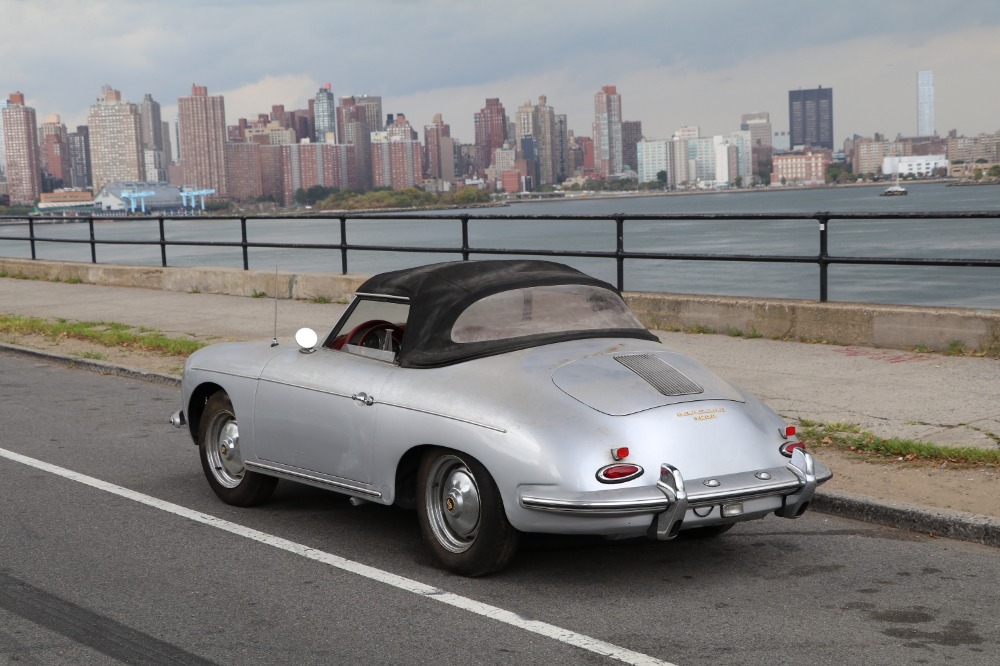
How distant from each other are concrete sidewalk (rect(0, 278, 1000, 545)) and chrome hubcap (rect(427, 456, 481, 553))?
2277 mm

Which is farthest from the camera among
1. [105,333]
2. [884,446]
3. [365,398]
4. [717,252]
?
[717,252]

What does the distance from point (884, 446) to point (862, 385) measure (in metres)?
2.22

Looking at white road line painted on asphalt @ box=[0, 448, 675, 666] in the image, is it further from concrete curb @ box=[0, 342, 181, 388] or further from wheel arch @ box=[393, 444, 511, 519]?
concrete curb @ box=[0, 342, 181, 388]

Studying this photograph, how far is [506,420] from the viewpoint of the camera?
5.34 meters

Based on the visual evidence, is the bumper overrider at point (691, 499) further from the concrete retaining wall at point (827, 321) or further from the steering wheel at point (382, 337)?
the concrete retaining wall at point (827, 321)

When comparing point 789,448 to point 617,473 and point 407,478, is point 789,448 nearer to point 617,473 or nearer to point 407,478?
point 617,473

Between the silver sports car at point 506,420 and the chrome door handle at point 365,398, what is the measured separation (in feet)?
0.07

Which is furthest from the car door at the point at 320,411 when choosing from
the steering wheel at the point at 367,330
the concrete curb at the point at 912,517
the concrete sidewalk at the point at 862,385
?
the concrete curb at the point at 912,517

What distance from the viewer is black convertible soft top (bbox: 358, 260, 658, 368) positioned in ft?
19.4

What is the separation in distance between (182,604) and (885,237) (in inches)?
3377

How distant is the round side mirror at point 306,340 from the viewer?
6488 millimetres

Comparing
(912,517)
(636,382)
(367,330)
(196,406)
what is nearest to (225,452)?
(196,406)

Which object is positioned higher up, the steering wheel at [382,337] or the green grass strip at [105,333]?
the steering wheel at [382,337]

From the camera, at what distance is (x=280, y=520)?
22.2ft
